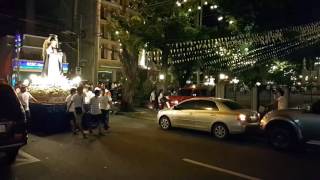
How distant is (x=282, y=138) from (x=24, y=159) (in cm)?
753

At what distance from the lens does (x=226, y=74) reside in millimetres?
27188

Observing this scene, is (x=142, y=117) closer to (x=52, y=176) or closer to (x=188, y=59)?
(x=188, y=59)

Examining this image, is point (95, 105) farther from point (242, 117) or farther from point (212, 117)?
point (242, 117)

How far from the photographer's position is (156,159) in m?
9.73

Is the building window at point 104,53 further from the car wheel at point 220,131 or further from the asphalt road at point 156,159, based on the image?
the car wheel at point 220,131

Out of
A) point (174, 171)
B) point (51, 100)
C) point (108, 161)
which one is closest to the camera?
point (174, 171)

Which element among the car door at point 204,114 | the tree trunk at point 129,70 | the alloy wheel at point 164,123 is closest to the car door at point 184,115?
the car door at point 204,114

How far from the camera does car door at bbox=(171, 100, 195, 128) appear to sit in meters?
15.0

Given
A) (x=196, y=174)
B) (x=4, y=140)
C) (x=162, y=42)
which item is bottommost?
(x=196, y=174)

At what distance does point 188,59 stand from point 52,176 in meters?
23.2

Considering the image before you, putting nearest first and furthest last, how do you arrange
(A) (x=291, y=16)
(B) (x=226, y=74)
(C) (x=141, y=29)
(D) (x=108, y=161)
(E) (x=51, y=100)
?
(D) (x=108, y=161) → (E) (x=51, y=100) → (A) (x=291, y=16) → (C) (x=141, y=29) → (B) (x=226, y=74)

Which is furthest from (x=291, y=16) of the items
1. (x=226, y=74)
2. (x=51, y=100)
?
(x=51, y=100)

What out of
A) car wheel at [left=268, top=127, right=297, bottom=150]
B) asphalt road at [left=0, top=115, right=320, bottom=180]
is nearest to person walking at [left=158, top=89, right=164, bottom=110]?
asphalt road at [left=0, top=115, right=320, bottom=180]

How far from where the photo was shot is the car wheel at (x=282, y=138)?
11.6m
